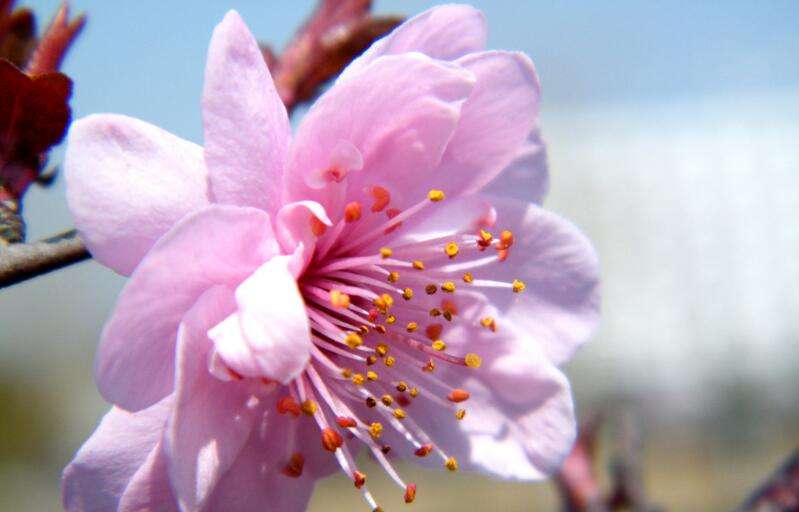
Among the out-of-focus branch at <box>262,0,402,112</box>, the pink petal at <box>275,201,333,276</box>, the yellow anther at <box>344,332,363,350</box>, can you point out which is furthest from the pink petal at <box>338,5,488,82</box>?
the out-of-focus branch at <box>262,0,402,112</box>

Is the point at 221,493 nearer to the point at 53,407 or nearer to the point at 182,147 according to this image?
the point at 182,147

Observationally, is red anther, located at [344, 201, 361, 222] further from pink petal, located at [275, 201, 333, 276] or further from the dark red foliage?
the dark red foliage

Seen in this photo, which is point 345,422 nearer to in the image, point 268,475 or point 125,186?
point 268,475

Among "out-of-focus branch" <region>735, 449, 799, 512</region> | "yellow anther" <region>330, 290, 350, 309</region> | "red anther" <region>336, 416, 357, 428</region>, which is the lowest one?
"out-of-focus branch" <region>735, 449, 799, 512</region>

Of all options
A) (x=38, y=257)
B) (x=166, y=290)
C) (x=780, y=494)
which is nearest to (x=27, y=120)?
(x=38, y=257)

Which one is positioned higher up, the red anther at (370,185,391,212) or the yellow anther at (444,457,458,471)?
the red anther at (370,185,391,212)

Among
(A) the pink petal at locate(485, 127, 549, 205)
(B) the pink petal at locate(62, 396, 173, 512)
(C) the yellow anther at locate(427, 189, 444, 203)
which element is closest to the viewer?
(B) the pink petal at locate(62, 396, 173, 512)

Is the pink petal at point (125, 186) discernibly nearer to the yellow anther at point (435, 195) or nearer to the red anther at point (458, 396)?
the yellow anther at point (435, 195)

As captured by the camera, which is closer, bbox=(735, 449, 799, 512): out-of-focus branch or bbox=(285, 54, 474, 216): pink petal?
bbox=(285, 54, 474, 216): pink petal
